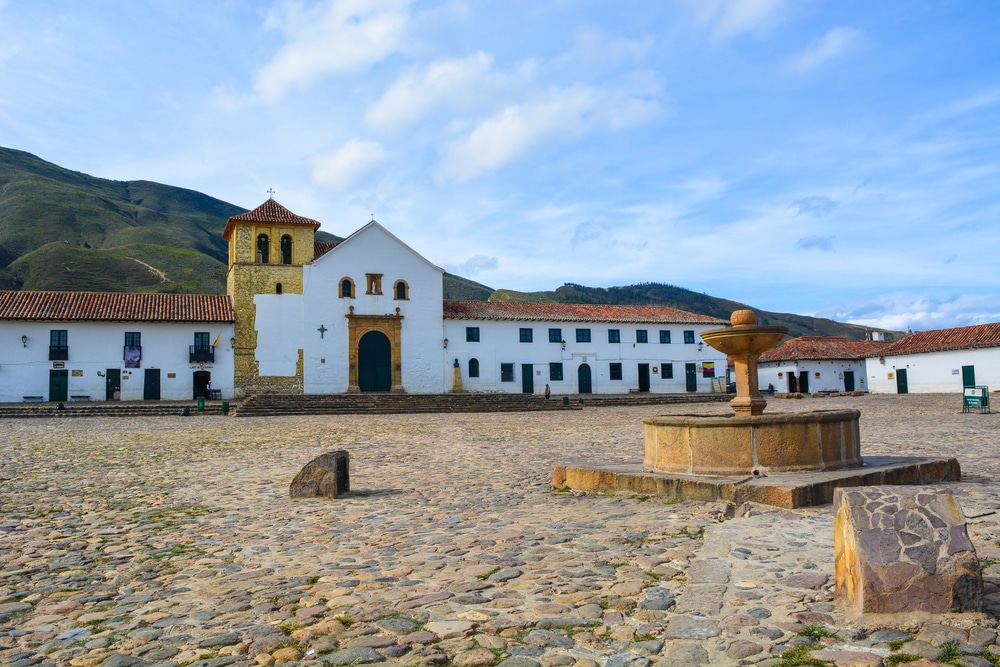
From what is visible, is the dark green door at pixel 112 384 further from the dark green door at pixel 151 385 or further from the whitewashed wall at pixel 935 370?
the whitewashed wall at pixel 935 370

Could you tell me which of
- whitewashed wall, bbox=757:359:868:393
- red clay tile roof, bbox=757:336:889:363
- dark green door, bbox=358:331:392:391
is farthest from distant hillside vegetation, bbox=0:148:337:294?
whitewashed wall, bbox=757:359:868:393

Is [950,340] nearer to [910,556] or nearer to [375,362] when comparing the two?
[375,362]

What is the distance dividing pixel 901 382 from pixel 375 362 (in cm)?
3200

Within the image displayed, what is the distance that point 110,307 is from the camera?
32875 mm

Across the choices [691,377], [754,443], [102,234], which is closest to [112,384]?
[691,377]

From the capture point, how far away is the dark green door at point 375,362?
35.2 meters

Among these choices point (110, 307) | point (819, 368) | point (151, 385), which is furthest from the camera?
point (819, 368)

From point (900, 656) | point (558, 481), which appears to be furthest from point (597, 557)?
point (558, 481)

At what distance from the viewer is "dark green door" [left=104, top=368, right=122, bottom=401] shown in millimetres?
32156

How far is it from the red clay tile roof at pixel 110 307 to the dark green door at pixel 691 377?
24.4 metres

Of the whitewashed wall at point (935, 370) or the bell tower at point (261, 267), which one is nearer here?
the bell tower at point (261, 267)

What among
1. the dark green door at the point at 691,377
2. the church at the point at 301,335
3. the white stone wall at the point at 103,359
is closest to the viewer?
the white stone wall at the point at 103,359

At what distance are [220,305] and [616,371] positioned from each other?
68.0 feet

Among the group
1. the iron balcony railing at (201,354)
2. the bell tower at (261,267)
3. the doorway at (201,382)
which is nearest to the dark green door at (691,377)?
the bell tower at (261,267)
